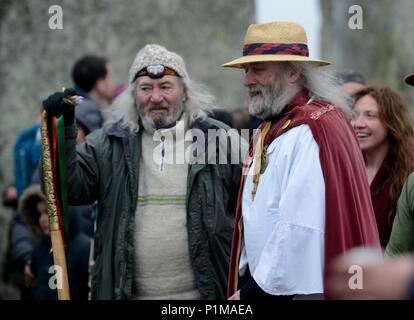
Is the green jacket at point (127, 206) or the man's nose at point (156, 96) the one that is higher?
the man's nose at point (156, 96)

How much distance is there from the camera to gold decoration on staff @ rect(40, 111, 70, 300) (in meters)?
6.25

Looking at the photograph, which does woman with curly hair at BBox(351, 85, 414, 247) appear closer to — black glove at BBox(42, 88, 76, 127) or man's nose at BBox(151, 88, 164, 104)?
man's nose at BBox(151, 88, 164, 104)

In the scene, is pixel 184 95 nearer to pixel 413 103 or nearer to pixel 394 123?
pixel 394 123

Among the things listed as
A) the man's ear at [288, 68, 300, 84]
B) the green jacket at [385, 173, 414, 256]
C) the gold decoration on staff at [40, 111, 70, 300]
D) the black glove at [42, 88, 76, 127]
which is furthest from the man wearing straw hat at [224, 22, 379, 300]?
the gold decoration on staff at [40, 111, 70, 300]

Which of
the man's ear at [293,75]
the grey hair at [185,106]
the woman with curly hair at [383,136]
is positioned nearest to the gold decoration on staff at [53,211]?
the grey hair at [185,106]

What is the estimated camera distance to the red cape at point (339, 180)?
17.0ft

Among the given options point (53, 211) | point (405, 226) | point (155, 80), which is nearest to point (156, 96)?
point (155, 80)

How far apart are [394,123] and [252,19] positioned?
6.20 meters

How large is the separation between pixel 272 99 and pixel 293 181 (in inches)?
20.3

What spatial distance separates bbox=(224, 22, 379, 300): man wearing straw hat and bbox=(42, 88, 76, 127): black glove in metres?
1.02

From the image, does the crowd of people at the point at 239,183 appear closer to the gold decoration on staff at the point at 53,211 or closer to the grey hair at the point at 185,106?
the grey hair at the point at 185,106

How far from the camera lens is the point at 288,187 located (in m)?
5.18

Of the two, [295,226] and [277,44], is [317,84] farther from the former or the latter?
[295,226]
